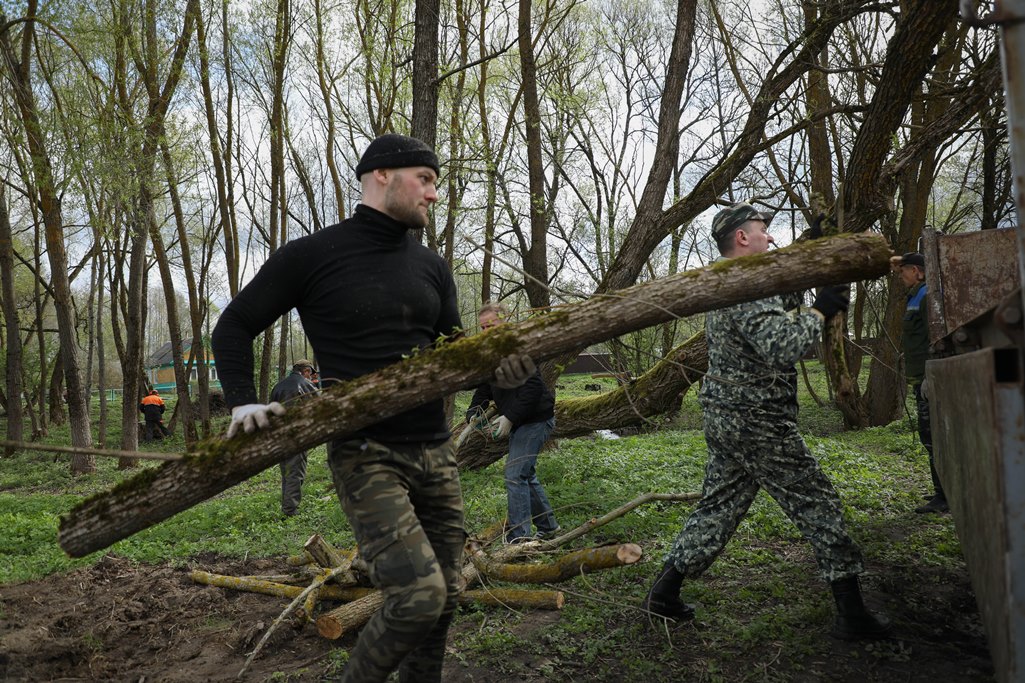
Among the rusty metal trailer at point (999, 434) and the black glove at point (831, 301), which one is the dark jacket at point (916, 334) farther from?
the rusty metal trailer at point (999, 434)

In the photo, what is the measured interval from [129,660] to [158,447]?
17.6 metres

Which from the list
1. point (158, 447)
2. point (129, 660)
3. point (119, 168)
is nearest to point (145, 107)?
point (119, 168)

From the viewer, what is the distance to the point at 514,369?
3.13m

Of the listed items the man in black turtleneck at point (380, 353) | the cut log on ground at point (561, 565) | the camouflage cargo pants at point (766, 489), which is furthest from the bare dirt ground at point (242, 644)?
the man in black turtleneck at point (380, 353)

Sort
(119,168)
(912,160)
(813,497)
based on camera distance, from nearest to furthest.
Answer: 1. (813,497)
2. (912,160)
3. (119,168)

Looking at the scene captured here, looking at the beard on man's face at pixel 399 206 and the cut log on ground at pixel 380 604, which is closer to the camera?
the beard on man's face at pixel 399 206

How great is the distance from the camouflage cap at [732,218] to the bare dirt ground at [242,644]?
2211mm

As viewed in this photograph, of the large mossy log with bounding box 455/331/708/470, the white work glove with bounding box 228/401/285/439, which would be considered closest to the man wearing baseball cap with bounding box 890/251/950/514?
the large mossy log with bounding box 455/331/708/470

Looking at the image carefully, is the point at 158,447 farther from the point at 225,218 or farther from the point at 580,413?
the point at 580,413

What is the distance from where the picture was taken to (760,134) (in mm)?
8539

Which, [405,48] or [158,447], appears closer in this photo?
[405,48]

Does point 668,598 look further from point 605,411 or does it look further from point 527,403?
point 605,411

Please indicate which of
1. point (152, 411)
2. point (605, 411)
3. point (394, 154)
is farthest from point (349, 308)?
point (152, 411)

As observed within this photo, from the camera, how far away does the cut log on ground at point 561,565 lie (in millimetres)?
4176
